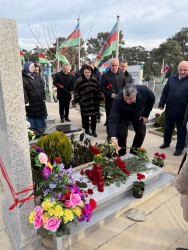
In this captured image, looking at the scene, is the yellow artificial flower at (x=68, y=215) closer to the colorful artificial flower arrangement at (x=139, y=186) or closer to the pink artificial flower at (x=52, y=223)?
the pink artificial flower at (x=52, y=223)

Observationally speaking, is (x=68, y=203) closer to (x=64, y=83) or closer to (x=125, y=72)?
(x=125, y=72)

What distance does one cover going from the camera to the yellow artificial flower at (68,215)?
1.38 metres

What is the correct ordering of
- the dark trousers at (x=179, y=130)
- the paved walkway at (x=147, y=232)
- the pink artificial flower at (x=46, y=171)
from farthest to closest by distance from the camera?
the dark trousers at (x=179, y=130)
the paved walkway at (x=147, y=232)
the pink artificial flower at (x=46, y=171)

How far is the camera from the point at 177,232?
6.44 ft

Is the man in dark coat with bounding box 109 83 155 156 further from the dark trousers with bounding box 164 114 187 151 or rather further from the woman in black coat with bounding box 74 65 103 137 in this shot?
the woman in black coat with bounding box 74 65 103 137

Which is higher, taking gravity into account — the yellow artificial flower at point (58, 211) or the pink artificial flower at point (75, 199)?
the pink artificial flower at point (75, 199)

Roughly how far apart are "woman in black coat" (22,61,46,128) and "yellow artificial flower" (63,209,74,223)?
2939 millimetres

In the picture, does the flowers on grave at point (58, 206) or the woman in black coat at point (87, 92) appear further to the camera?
the woman in black coat at point (87, 92)

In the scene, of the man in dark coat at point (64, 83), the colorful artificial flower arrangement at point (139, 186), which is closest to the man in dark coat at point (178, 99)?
the colorful artificial flower arrangement at point (139, 186)

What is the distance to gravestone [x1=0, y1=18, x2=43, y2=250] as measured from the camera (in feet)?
3.67

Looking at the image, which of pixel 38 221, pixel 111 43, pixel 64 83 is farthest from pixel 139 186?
pixel 111 43

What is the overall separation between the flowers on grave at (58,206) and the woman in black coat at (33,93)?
8.74 ft

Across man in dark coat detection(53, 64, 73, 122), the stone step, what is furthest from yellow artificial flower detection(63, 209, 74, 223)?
man in dark coat detection(53, 64, 73, 122)

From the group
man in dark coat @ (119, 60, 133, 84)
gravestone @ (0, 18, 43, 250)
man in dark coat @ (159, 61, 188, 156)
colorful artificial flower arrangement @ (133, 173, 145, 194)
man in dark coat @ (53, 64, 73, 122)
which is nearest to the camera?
gravestone @ (0, 18, 43, 250)
